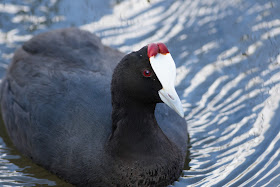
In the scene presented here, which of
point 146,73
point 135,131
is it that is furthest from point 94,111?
point 146,73

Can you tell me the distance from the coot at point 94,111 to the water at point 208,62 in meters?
0.33

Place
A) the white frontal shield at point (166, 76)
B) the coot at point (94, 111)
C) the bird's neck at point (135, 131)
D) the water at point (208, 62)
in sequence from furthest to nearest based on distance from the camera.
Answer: the water at point (208, 62)
the bird's neck at point (135, 131)
the coot at point (94, 111)
the white frontal shield at point (166, 76)

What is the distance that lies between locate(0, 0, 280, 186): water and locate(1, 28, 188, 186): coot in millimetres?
326

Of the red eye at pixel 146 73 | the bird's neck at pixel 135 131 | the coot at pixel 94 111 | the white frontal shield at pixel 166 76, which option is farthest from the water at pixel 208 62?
the red eye at pixel 146 73

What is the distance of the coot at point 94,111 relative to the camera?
4.71 m

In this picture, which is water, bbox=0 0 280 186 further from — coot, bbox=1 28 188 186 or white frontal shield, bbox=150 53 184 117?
white frontal shield, bbox=150 53 184 117

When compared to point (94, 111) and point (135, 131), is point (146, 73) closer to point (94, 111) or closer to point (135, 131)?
point (135, 131)

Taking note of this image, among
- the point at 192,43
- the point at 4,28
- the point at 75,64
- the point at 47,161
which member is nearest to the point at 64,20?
the point at 4,28

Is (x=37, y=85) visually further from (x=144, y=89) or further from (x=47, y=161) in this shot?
(x=144, y=89)

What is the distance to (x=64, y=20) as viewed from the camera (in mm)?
7535

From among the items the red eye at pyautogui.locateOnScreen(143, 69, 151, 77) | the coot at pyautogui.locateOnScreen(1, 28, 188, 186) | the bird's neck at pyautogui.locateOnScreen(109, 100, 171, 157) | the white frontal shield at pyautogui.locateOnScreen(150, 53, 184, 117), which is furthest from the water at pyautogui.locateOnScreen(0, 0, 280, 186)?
the red eye at pyautogui.locateOnScreen(143, 69, 151, 77)

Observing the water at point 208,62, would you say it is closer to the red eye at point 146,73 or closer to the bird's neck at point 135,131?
the bird's neck at point 135,131

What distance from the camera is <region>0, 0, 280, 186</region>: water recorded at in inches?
219

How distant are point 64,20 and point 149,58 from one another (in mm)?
3138
